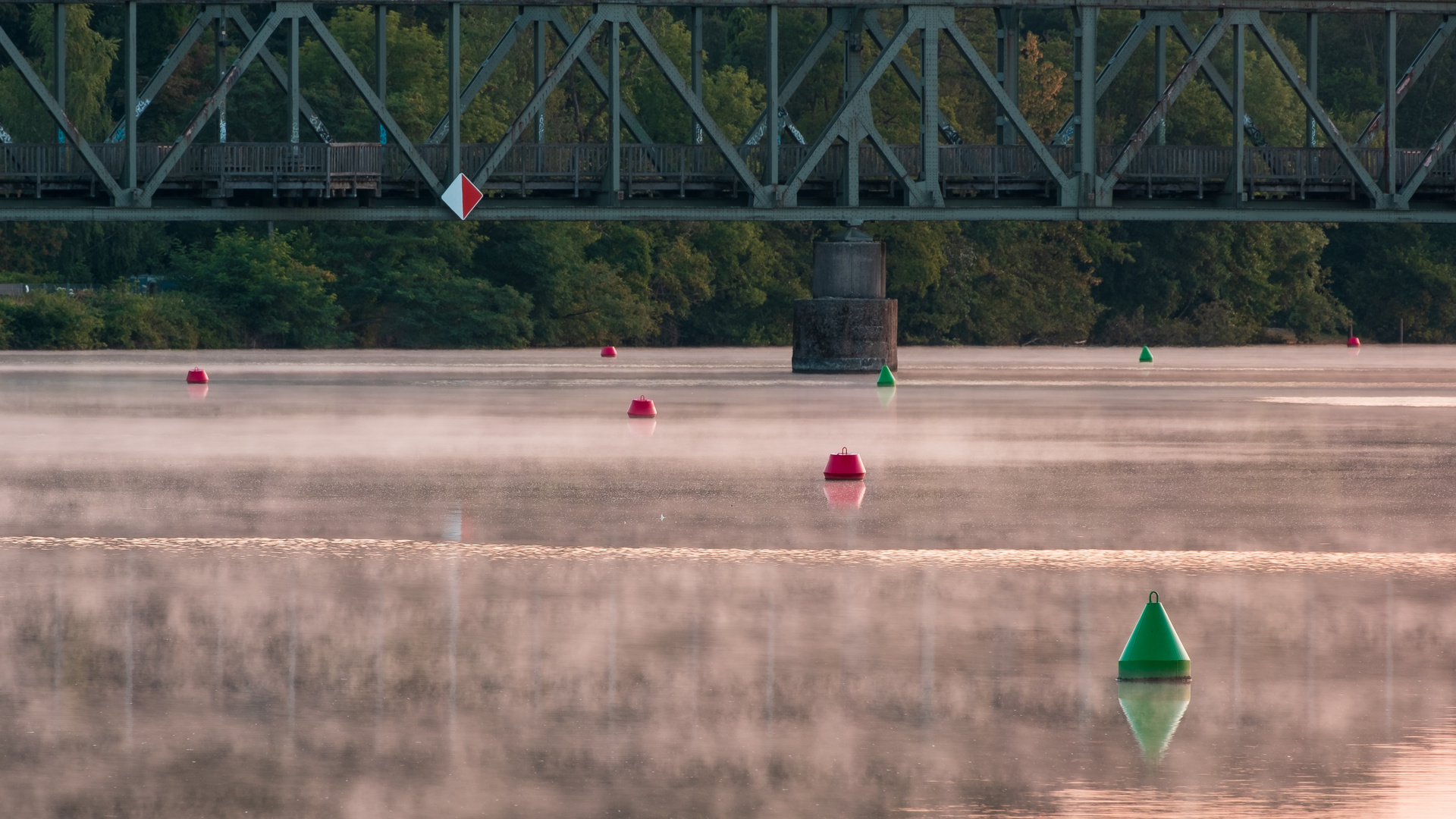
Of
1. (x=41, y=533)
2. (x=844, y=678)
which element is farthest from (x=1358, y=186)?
(x=844, y=678)

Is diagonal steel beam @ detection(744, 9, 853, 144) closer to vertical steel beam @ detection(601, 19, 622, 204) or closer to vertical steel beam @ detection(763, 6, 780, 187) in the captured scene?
vertical steel beam @ detection(763, 6, 780, 187)

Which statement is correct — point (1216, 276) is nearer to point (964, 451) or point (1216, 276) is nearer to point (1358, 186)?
point (1358, 186)

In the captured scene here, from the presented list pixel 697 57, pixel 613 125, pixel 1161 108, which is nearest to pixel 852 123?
pixel 613 125

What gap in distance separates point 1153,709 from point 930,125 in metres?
43.5

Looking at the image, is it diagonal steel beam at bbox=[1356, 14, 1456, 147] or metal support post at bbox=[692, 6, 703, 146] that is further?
metal support post at bbox=[692, 6, 703, 146]

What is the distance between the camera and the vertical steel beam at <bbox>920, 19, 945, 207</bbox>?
5316cm

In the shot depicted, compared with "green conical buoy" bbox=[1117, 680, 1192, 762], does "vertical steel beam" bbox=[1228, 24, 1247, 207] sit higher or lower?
higher

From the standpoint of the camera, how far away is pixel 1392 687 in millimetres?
11102

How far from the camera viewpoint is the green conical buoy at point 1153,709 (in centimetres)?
973

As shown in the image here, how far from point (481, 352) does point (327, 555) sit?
194 ft

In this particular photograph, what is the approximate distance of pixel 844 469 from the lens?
22328mm

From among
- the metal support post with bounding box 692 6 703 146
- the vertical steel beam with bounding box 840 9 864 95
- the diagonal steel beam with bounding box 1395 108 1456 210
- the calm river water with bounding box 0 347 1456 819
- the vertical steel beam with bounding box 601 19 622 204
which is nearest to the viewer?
the calm river water with bounding box 0 347 1456 819

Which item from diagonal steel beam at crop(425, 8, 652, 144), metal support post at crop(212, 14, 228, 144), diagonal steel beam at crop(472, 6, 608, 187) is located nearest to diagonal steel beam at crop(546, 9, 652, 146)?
diagonal steel beam at crop(425, 8, 652, 144)

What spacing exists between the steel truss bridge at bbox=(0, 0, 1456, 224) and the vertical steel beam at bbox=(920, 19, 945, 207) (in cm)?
6
